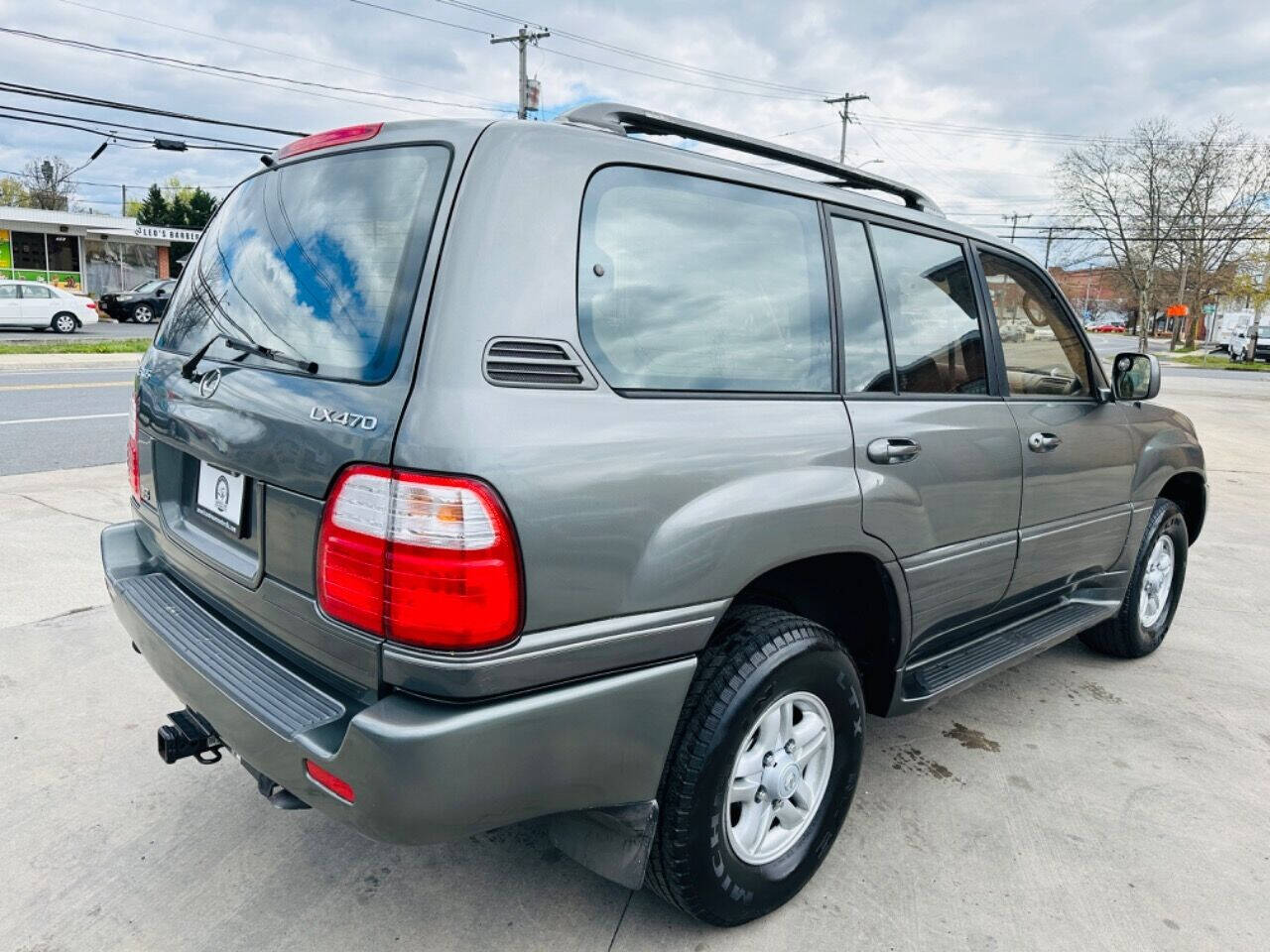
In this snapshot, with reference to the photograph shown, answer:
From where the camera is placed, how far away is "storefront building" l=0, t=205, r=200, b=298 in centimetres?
3341

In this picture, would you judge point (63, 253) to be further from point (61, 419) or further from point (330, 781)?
point (330, 781)

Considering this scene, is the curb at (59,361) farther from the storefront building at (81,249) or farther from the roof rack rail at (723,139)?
the storefront building at (81,249)

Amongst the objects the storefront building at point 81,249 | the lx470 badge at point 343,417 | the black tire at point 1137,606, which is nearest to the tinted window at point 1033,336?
the black tire at point 1137,606

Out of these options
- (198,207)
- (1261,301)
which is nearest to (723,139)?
(1261,301)

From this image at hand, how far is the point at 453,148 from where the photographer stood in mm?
1868

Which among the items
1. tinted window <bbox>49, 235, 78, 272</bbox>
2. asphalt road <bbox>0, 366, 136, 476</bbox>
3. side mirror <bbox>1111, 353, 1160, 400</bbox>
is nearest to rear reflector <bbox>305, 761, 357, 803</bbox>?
side mirror <bbox>1111, 353, 1160, 400</bbox>

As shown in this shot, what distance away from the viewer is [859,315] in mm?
2512

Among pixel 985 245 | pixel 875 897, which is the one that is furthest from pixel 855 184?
pixel 875 897

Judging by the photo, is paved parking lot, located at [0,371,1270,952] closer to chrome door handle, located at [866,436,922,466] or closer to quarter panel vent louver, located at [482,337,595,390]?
chrome door handle, located at [866,436,922,466]

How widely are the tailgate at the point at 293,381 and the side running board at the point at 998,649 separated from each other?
1706mm

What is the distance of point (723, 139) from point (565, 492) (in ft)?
4.13

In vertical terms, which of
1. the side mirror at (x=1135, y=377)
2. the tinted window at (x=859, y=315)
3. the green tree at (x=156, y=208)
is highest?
the green tree at (x=156, y=208)

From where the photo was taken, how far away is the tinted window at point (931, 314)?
8.67 ft

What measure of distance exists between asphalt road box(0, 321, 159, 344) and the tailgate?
65.8ft
